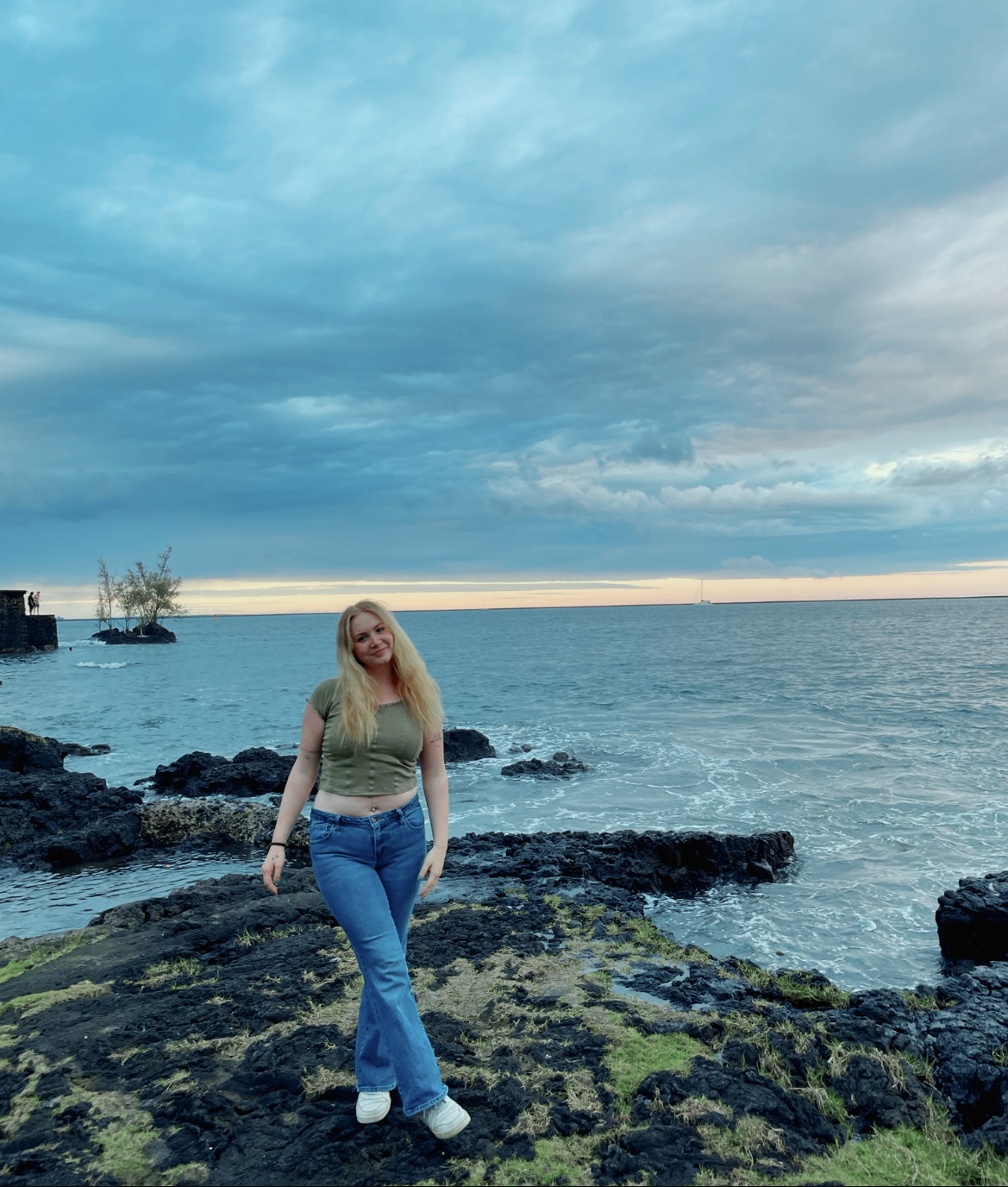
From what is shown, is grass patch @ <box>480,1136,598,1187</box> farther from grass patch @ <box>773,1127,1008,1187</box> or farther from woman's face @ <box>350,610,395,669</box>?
woman's face @ <box>350,610,395,669</box>

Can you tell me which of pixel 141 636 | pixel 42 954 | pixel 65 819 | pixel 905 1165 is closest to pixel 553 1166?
pixel 905 1165

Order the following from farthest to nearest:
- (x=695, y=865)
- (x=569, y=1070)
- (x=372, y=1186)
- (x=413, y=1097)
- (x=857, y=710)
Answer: (x=857, y=710), (x=695, y=865), (x=569, y=1070), (x=413, y=1097), (x=372, y=1186)

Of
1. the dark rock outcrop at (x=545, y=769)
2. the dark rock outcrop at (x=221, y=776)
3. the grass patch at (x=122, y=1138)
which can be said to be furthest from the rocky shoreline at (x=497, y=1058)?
the dark rock outcrop at (x=545, y=769)

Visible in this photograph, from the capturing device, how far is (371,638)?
4.38 metres

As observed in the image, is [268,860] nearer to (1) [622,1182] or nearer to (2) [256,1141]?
(2) [256,1141]

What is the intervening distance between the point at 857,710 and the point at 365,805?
1346 inches

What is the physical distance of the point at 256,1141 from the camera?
430cm

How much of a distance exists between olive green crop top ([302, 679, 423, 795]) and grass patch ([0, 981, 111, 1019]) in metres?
4.00

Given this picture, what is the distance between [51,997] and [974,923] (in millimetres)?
10226

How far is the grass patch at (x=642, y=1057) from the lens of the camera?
193 inches

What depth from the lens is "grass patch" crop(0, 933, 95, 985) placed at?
7.59 meters

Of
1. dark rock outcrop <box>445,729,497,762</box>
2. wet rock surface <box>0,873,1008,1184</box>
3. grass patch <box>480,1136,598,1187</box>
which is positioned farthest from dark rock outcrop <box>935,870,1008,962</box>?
dark rock outcrop <box>445,729,497,762</box>

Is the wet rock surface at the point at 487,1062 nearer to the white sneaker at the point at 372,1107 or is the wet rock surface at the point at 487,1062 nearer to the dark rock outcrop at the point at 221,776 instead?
the white sneaker at the point at 372,1107

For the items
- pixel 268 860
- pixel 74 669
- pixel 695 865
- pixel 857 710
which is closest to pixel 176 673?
pixel 74 669
